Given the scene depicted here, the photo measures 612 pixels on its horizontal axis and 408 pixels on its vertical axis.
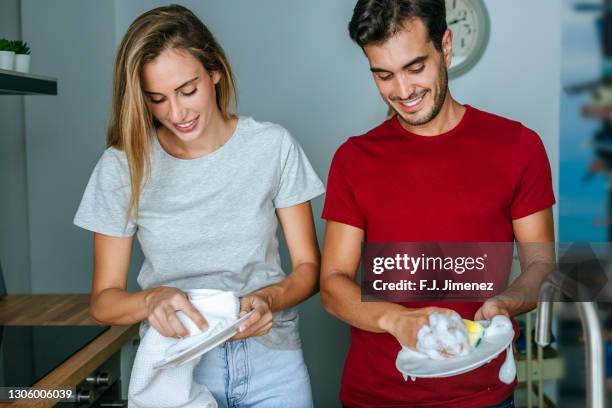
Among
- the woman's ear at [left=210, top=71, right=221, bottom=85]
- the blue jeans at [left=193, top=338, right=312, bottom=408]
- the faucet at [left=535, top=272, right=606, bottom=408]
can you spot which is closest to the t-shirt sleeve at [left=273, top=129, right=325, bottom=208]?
the woman's ear at [left=210, top=71, right=221, bottom=85]

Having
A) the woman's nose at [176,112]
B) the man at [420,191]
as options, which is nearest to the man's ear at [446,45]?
the man at [420,191]

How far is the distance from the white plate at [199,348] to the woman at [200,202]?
115 mm

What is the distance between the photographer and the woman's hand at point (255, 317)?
114 cm

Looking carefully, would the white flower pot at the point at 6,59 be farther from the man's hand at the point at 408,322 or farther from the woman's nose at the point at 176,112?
the man's hand at the point at 408,322

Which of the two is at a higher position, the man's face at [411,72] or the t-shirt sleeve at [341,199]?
the man's face at [411,72]

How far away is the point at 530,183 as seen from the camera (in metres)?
1.28

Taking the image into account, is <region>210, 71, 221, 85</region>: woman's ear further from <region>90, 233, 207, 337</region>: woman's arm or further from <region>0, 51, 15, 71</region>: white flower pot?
<region>0, 51, 15, 71</region>: white flower pot

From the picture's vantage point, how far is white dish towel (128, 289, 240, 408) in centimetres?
113

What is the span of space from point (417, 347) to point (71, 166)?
1.65 metres

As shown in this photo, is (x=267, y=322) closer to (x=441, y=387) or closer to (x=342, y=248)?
(x=342, y=248)

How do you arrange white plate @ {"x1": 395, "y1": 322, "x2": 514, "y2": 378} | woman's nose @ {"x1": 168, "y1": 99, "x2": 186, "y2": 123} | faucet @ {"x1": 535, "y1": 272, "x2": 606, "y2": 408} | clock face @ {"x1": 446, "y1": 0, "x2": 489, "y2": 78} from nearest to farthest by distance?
1. faucet @ {"x1": 535, "y1": 272, "x2": 606, "y2": 408}
2. white plate @ {"x1": 395, "y1": 322, "x2": 514, "y2": 378}
3. woman's nose @ {"x1": 168, "y1": 99, "x2": 186, "y2": 123}
4. clock face @ {"x1": 446, "y1": 0, "x2": 489, "y2": 78}

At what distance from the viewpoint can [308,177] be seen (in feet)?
4.38

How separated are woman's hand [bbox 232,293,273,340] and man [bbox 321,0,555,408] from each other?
151mm

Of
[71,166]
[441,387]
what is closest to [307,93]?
[71,166]
